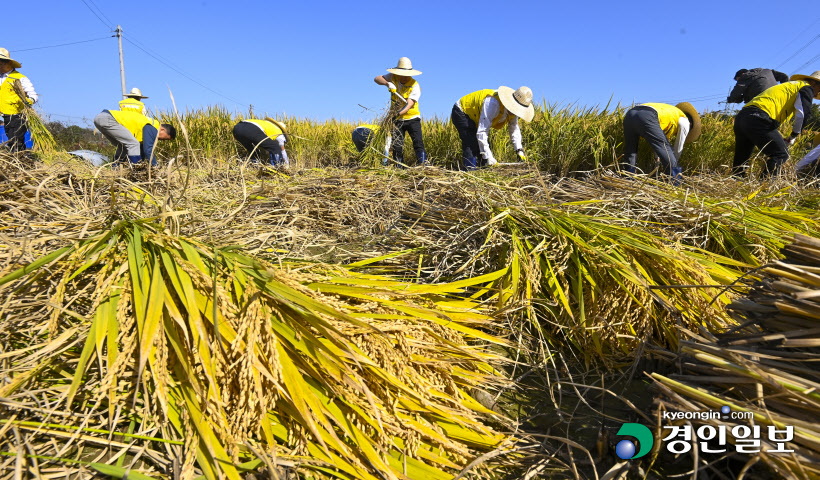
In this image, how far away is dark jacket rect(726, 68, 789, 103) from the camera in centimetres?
539

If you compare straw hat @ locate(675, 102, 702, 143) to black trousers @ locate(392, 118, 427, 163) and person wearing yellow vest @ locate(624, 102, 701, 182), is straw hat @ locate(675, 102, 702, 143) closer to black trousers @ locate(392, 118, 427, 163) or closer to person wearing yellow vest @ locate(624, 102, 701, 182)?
person wearing yellow vest @ locate(624, 102, 701, 182)

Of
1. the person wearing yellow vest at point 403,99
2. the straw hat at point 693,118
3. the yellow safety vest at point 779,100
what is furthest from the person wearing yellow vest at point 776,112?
the person wearing yellow vest at point 403,99

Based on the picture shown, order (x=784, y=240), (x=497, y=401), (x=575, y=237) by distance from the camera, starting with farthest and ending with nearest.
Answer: (x=784, y=240)
(x=575, y=237)
(x=497, y=401)

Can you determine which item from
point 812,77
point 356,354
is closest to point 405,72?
point 812,77

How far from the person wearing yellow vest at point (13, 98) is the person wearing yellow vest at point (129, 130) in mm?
756

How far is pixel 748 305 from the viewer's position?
3.70ft

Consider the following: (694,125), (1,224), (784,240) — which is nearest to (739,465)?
(784,240)

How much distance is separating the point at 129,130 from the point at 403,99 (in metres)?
3.79

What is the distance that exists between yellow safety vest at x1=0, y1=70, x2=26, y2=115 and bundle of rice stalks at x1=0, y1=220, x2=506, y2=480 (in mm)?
5716

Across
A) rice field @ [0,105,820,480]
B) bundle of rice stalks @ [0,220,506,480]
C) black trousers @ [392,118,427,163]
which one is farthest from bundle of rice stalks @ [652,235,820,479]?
black trousers @ [392,118,427,163]

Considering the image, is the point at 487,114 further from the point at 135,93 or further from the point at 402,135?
the point at 135,93

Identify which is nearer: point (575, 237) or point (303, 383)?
point (303, 383)

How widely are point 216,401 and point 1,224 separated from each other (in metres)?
1.44

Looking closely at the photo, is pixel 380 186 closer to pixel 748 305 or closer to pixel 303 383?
pixel 303 383
